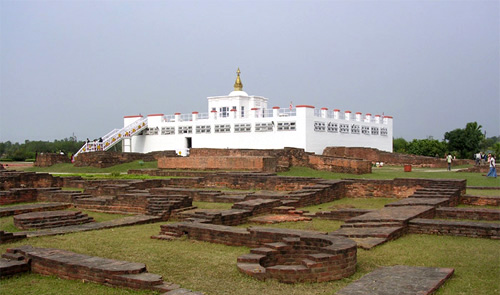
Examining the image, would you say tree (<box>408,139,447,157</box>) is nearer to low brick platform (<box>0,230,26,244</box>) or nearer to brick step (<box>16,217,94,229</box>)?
brick step (<box>16,217,94,229</box>)

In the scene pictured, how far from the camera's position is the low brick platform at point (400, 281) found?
16.9 feet

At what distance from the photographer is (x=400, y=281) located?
18.0 ft

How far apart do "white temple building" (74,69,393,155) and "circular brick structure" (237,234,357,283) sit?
2300 cm

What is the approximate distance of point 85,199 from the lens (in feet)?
44.9

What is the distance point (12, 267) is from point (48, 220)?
13.7 ft

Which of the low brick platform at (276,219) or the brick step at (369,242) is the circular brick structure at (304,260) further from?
the low brick platform at (276,219)

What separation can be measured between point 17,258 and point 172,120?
2981cm

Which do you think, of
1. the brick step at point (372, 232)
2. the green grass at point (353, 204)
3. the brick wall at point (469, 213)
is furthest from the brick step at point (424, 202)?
the brick step at point (372, 232)

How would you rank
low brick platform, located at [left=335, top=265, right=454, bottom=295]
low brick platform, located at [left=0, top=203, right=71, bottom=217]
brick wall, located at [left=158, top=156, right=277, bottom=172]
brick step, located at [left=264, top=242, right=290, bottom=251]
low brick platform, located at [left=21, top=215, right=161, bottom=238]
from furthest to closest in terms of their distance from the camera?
brick wall, located at [left=158, top=156, right=277, bottom=172] → low brick platform, located at [left=0, top=203, right=71, bottom=217] → low brick platform, located at [left=21, top=215, right=161, bottom=238] → brick step, located at [left=264, top=242, right=290, bottom=251] → low brick platform, located at [left=335, top=265, right=454, bottom=295]

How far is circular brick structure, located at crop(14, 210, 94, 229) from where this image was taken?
10344mm

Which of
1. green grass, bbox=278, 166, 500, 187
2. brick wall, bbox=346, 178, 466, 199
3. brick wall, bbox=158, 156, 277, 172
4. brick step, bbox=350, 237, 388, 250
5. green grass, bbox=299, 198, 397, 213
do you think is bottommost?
brick step, bbox=350, 237, 388, 250

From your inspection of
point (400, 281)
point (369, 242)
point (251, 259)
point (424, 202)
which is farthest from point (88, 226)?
point (424, 202)

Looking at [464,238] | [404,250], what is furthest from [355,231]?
[464,238]

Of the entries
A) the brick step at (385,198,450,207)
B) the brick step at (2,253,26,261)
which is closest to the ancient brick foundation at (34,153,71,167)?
the brick step at (385,198,450,207)
